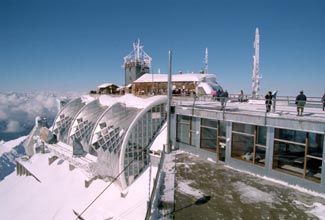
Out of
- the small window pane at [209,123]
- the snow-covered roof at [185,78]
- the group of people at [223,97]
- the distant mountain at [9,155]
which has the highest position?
the snow-covered roof at [185,78]

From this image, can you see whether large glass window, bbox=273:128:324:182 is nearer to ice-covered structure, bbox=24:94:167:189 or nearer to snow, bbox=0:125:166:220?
snow, bbox=0:125:166:220

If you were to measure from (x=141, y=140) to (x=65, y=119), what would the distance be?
61.4ft

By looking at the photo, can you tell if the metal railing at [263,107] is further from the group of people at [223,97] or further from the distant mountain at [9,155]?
the distant mountain at [9,155]

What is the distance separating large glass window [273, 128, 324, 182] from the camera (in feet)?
28.5

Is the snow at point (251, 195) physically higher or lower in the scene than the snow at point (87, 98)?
lower

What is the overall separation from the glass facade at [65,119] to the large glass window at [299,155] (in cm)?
2728

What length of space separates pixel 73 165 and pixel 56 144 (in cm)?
846

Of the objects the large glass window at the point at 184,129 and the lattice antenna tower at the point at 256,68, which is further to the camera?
the lattice antenna tower at the point at 256,68

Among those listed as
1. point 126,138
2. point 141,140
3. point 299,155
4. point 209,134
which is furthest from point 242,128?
point 141,140

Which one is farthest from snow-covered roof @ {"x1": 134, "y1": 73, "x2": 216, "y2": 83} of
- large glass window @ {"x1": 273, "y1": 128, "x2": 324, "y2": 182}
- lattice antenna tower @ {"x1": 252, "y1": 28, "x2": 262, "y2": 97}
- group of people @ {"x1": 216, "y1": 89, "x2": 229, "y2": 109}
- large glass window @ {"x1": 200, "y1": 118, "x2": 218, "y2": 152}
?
large glass window @ {"x1": 273, "y1": 128, "x2": 324, "y2": 182}

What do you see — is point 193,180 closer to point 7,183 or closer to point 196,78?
point 196,78

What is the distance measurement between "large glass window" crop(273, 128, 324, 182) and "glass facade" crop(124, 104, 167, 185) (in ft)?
34.9

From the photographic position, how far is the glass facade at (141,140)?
18.0 metres

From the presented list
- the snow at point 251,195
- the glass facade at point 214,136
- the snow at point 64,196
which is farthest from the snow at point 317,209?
the snow at point 64,196
